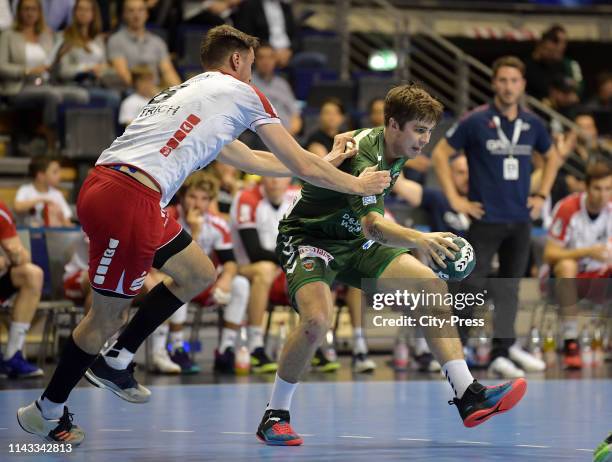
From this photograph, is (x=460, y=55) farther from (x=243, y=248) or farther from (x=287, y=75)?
(x=243, y=248)

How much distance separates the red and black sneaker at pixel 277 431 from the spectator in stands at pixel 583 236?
4.31 meters

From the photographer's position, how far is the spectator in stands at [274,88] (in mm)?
11547

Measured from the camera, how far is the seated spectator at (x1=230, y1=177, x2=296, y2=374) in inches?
359

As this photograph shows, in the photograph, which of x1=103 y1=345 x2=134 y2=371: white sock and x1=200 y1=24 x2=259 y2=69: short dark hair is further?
x1=103 y1=345 x2=134 y2=371: white sock

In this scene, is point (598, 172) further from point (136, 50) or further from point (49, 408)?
point (49, 408)

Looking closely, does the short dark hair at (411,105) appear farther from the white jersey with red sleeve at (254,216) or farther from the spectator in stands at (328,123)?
the spectator in stands at (328,123)

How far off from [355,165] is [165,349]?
3.76 meters

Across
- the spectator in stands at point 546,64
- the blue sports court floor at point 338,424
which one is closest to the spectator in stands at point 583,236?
the blue sports court floor at point 338,424

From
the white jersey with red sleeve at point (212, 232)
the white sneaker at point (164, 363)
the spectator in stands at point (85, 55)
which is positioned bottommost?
the white sneaker at point (164, 363)

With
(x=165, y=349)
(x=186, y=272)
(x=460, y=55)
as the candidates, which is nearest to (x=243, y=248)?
(x=165, y=349)

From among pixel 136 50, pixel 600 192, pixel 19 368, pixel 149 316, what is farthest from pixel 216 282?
pixel 136 50

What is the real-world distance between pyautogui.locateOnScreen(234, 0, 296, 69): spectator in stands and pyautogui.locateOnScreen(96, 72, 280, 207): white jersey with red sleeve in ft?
24.2

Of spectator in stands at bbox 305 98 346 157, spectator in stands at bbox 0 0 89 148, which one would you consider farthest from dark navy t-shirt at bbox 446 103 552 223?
spectator in stands at bbox 0 0 89 148

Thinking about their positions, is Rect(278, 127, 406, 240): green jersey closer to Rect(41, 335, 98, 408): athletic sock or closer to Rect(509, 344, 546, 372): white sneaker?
Rect(41, 335, 98, 408): athletic sock
